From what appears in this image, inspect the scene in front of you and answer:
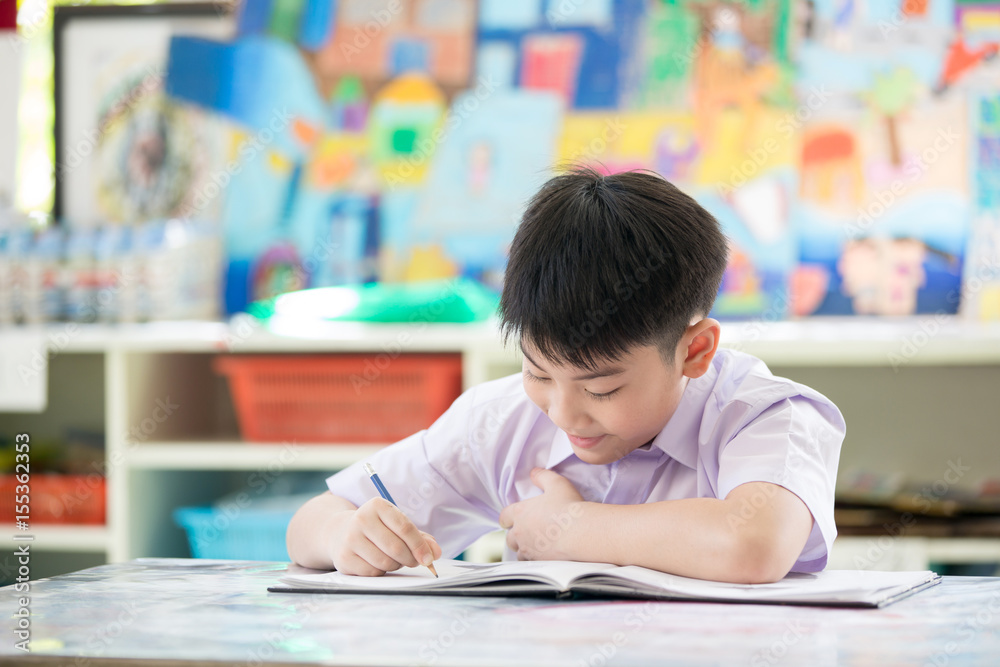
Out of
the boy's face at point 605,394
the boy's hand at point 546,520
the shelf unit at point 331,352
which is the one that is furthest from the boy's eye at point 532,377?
the shelf unit at point 331,352

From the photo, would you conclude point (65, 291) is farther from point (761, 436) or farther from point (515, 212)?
point (761, 436)

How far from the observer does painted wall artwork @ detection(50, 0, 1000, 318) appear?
217cm

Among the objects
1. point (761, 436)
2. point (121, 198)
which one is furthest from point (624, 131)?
point (761, 436)

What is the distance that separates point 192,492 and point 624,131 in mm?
1289

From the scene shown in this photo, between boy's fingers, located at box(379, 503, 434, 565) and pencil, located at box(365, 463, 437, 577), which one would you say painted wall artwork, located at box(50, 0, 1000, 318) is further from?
boy's fingers, located at box(379, 503, 434, 565)

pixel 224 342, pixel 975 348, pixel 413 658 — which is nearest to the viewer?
pixel 413 658

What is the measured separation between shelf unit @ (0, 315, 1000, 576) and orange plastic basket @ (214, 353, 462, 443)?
30 millimetres

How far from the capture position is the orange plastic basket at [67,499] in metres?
2.09

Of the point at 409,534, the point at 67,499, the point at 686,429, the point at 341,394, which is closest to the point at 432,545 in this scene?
the point at 409,534

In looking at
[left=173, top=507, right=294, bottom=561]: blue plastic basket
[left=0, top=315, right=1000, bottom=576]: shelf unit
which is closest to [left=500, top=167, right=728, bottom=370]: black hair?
[left=0, top=315, right=1000, bottom=576]: shelf unit

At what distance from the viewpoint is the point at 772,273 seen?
2.20m

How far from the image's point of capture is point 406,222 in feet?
7.72

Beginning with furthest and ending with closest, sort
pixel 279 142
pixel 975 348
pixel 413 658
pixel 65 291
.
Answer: pixel 279 142 → pixel 65 291 → pixel 975 348 → pixel 413 658

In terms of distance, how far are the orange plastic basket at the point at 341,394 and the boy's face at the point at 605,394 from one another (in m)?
1.03
